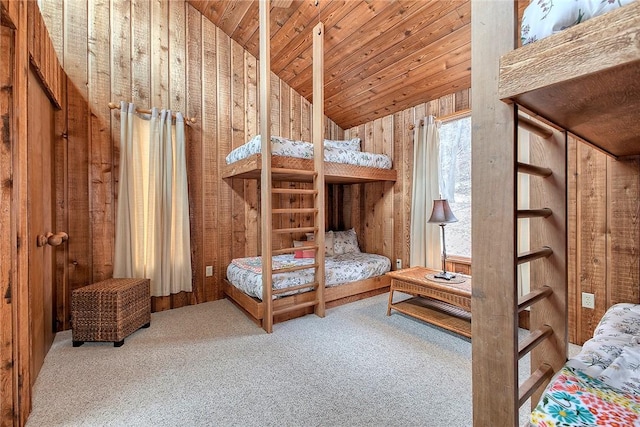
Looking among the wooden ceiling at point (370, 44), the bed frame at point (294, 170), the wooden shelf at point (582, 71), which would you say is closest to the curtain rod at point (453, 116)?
the wooden ceiling at point (370, 44)

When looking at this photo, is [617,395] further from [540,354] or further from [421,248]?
[421,248]

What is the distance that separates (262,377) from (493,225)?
5.56 feet

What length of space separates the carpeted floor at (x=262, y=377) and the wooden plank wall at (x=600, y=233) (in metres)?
0.94

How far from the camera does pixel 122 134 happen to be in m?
2.87

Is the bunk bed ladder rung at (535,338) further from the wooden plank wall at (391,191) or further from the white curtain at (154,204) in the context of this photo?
the white curtain at (154,204)

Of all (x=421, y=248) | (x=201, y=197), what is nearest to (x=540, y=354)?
(x=421, y=248)

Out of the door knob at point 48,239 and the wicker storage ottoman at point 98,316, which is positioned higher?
the door knob at point 48,239

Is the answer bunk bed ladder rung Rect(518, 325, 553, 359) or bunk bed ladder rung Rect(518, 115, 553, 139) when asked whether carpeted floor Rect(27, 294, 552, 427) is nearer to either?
bunk bed ladder rung Rect(518, 325, 553, 359)

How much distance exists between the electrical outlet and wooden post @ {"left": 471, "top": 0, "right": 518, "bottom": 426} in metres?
2.09

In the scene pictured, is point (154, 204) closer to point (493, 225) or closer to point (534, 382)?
point (493, 225)

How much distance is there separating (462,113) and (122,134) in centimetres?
353

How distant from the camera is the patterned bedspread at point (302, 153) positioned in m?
A: 2.72

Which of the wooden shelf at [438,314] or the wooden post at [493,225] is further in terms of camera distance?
the wooden shelf at [438,314]

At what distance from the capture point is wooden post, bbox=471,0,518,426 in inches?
28.5
